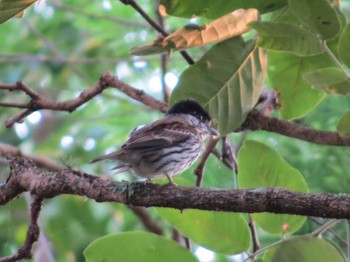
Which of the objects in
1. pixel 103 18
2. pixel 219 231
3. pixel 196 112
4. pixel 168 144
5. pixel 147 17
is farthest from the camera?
pixel 103 18

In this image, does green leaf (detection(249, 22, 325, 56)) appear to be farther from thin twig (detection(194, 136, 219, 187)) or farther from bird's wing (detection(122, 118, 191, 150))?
bird's wing (detection(122, 118, 191, 150))

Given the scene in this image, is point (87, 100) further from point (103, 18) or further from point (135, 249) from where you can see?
point (103, 18)

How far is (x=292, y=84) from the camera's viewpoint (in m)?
2.75

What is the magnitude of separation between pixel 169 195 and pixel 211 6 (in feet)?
2.26

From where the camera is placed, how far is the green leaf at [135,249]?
202 centimetres

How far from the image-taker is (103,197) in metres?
1.99

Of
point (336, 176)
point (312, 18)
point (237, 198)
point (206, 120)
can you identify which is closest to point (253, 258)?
point (237, 198)

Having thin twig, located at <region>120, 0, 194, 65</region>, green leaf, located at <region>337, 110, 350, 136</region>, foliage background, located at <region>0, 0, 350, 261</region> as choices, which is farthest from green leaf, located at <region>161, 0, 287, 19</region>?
foliage background, located at <region>0, 0, 350, 261</region>

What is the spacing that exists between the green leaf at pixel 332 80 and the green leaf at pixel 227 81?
0.61 meters

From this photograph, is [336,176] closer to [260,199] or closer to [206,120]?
[206,120]

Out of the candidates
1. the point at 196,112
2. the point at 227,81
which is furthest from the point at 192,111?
the point at 227,81

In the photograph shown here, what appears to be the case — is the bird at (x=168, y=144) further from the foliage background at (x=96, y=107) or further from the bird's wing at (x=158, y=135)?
the foliage background at (x=96, y=107)

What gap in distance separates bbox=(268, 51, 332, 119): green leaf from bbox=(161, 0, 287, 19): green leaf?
40 centimetres

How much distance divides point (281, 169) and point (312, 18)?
494 mm
